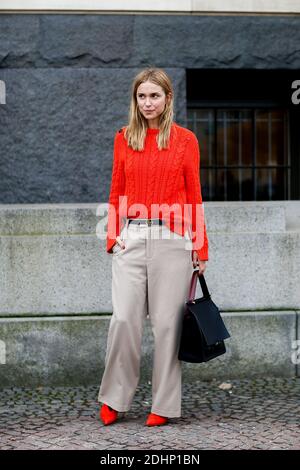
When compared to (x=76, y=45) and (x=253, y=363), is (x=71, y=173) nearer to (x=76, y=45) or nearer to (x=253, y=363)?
(x=76, y=45)

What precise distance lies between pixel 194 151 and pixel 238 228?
133 centimetres

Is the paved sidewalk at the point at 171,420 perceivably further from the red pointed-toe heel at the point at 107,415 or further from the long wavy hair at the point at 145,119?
the long wavy hair at the point at 145,119

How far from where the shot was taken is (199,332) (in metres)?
4.58

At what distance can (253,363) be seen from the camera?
5816 mm

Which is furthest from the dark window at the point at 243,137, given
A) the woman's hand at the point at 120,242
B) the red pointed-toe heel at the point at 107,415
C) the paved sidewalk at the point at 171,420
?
the red pointed-toe heel at the point at 107,415

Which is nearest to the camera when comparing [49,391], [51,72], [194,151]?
[194,151]

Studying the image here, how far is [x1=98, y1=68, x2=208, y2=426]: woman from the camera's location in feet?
15.1

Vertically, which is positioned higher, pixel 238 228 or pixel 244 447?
pixel 238 228

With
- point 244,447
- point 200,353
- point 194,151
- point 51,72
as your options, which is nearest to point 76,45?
point 51,72

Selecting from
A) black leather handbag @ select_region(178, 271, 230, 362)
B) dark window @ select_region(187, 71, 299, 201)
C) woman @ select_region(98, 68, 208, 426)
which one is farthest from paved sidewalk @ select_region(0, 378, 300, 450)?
dark window @ select_region(187, 71, 299, 201)

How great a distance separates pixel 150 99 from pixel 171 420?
182 centimetres

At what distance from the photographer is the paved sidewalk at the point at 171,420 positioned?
440 centimetres

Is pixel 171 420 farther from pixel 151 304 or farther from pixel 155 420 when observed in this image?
pixel 151 304

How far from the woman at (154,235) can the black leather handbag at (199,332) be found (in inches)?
2.7
